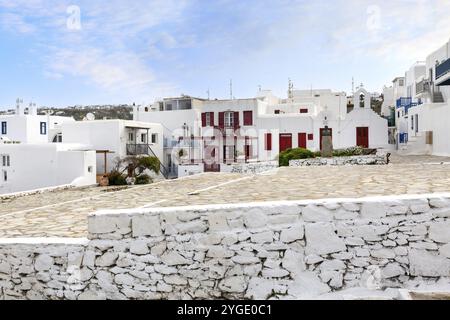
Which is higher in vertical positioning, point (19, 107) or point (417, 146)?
point (19, 107)

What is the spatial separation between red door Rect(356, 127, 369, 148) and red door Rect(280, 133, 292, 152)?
19.1ft

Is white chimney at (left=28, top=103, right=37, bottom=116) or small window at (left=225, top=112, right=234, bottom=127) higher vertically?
white chimney at (left=28, top=103, right=37, bottom=116)

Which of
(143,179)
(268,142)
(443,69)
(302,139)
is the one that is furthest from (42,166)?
(443,69)

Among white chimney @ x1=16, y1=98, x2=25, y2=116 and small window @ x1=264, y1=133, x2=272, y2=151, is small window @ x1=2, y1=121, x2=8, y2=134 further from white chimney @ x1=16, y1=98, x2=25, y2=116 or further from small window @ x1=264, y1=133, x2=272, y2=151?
small window @ x1=264, y1=133, x2=272, y2=151

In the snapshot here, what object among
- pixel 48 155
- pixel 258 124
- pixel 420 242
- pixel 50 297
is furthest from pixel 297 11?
pixel 258 124

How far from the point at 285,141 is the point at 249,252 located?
3319 cm

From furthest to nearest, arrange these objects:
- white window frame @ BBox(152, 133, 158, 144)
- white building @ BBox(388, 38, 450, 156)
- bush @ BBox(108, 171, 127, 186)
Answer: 1. white window frame @ BBox(152, 133, 158, 144)
2. bush @ BBox(108, 171, 127, 186)
3. white building @ BBox(388, 38, 450, 156)

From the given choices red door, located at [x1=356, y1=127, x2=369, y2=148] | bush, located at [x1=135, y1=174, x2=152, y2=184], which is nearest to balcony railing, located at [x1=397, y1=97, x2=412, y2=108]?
red door, located at [x1=356, y1=127, x2=369, y2=148]

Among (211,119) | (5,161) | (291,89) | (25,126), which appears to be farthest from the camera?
(291,89)

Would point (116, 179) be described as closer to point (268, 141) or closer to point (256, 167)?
point (256, 167)

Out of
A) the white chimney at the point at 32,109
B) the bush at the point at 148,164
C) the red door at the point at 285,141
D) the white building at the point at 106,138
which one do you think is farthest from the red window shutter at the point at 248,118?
the white chimney at the point at 32,109

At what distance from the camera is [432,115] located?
25344mm

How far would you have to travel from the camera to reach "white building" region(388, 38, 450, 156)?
22641 millimetres
